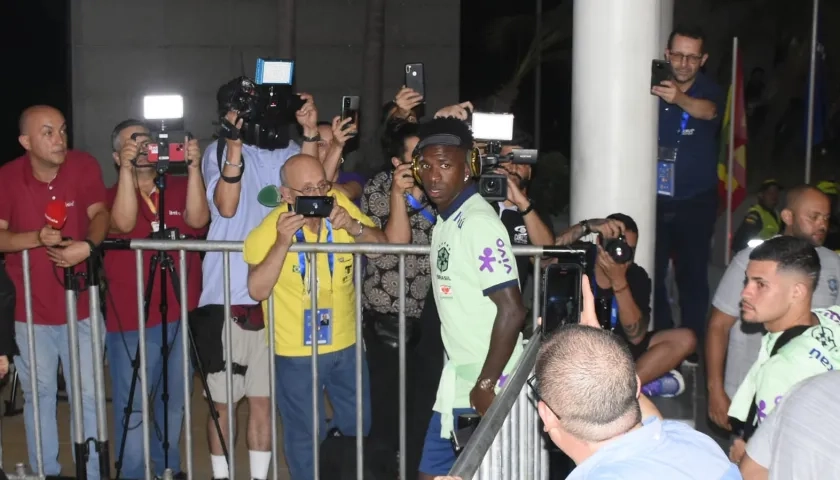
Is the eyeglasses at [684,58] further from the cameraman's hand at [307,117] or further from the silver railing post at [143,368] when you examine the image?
the silver railing post at [143,368]

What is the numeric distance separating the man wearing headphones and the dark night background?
673 centimetres

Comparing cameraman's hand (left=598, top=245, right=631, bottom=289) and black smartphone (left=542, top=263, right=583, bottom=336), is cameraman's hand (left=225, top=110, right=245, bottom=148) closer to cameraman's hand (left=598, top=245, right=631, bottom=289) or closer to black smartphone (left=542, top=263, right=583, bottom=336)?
cameraman's hand (left=598, top=245, right=631, bottom=289)

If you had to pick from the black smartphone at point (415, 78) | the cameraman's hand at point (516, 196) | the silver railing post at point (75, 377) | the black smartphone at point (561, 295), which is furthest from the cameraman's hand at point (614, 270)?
the silver railing post at point (75, 377)

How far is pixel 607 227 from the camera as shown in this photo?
5785 mm

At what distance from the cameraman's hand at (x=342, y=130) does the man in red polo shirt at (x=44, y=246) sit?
4.52 ft

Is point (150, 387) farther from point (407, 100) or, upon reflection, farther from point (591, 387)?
point (591, 387)

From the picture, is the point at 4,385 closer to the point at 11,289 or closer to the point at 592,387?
the point at 11,289

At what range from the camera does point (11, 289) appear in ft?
18.5

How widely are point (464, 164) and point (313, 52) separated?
863cm

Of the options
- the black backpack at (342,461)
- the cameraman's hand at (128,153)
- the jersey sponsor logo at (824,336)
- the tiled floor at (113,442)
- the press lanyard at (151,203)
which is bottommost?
the tiled floor at (113,442)

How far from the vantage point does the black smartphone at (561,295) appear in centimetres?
415

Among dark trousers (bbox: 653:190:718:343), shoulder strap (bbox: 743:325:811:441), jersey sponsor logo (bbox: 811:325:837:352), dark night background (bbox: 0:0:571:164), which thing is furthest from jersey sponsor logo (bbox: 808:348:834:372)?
dark night background (bbox: 0:0:571:164)

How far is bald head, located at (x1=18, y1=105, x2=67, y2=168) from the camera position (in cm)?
625

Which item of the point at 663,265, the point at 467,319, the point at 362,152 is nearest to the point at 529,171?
the point at 663,265
